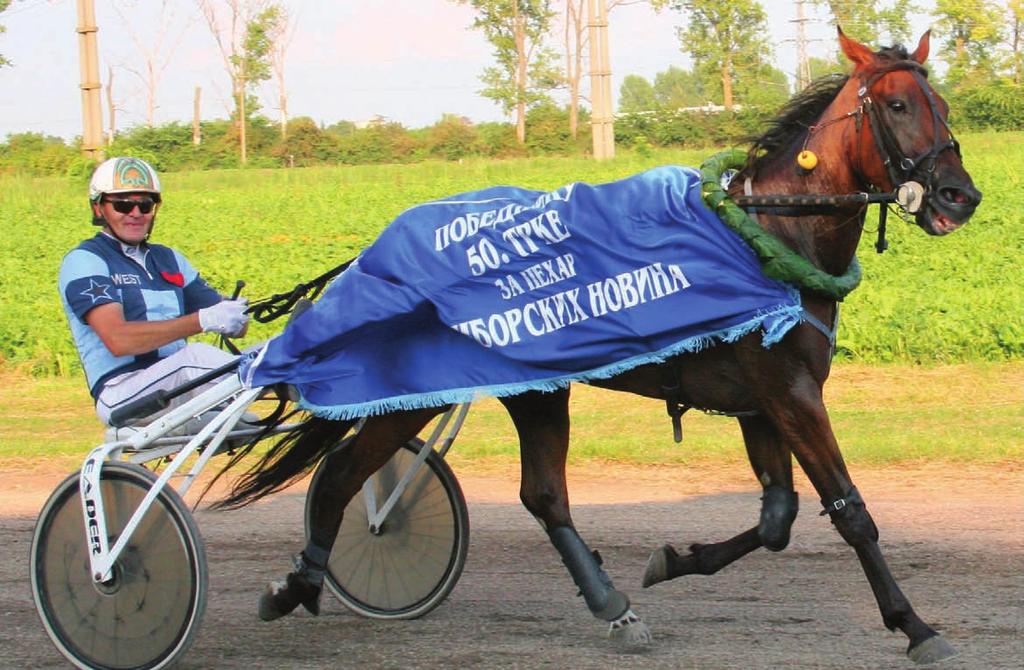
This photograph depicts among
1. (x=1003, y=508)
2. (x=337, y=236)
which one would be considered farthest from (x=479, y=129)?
(x=1003, y=508)

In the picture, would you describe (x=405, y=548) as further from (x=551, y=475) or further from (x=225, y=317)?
(x=225, y=317)

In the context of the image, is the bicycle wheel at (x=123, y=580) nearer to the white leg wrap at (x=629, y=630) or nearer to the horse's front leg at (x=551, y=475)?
the horse's front leg at (x=551, y=475)

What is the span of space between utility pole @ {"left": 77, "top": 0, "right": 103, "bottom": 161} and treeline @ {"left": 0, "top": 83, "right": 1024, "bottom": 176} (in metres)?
21.0

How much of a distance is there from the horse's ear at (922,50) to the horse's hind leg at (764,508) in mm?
1285

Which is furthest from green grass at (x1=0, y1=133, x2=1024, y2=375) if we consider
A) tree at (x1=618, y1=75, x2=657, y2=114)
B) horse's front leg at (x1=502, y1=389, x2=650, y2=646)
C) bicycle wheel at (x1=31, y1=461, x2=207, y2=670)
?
tree at (x1=618, y1=75, x2=657, y2=114)

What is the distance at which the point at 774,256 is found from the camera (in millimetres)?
4176

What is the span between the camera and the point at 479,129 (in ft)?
172

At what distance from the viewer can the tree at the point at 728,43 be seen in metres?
61.8

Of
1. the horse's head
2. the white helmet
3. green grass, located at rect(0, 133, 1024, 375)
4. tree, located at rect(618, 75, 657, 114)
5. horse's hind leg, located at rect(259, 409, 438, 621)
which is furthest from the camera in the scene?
tree, located at rect(618, 75, 657, 114)

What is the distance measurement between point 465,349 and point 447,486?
2.95ft

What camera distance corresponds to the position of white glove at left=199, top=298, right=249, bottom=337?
4.48m

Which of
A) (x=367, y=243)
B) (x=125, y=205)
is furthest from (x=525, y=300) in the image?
(x=367, y=243)

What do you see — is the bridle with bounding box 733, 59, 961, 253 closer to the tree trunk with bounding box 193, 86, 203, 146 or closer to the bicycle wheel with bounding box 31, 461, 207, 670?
the bicycle wheel with bounding box 31, 461, 207, 670

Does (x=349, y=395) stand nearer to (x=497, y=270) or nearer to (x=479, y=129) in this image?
(x=497, y=270)
